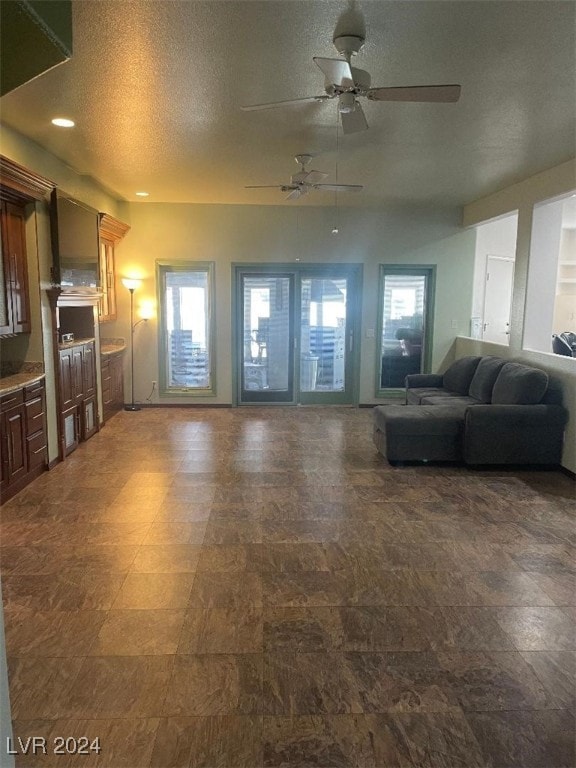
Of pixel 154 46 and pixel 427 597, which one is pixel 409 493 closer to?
pixel 427 597

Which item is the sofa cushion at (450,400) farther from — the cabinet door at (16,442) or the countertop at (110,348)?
the cabinet door at (16,442)

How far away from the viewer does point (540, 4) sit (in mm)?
2365

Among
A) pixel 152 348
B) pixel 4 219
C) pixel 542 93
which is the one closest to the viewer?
pixel 542 93

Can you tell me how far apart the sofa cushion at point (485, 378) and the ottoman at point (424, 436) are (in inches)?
40.4

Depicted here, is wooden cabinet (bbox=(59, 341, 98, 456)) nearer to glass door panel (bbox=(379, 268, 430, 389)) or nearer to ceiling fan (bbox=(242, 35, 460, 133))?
ceiling fan (bbox=(242, 35, 460, 133))

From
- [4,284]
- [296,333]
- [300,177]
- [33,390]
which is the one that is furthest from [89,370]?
[300,177]

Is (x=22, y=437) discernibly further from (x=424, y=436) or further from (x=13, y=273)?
(x=424, y=436)

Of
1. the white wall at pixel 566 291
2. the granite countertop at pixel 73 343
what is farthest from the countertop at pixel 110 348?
the white wall at pixel 566 291

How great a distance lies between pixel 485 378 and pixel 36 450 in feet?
15.9

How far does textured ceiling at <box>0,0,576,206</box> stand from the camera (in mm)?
2457

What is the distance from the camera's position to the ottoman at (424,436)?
16.4ft

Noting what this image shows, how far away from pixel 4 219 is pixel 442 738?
4.56 meters

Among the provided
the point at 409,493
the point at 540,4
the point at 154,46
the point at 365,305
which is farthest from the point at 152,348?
the point at 540,4

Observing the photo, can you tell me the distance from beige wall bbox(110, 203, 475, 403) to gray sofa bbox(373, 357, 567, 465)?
281 cm
